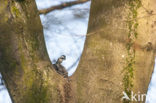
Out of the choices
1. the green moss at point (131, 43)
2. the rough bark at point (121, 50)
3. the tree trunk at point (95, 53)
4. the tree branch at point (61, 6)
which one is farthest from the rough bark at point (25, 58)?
the tree branch at point (61, 6)

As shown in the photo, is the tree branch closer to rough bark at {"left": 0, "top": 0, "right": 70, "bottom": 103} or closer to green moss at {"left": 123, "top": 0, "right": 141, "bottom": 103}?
rough bark at {"left": 0, "top": 0, "right": 70, "bottom": 103}

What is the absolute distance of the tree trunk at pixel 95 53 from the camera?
1.25m

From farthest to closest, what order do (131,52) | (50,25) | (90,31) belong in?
(50,25) → (90,31) → (131,52)

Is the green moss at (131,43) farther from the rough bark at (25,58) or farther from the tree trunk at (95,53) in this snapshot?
the rough bark at (25,58)

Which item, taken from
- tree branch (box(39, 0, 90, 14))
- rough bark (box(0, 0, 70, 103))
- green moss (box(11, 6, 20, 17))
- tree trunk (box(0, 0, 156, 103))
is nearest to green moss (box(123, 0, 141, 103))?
tree trunk (box(0, 0, 156, 103))

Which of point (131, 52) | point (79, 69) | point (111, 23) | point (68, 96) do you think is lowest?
point (68, 96)

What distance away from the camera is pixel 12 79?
4.35ft

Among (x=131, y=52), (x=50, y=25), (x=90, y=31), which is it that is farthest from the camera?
(x=50, y=25)

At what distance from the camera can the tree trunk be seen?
1.25 metres

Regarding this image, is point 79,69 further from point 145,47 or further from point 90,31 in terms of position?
point 145,47

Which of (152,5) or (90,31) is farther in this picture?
(90,31)

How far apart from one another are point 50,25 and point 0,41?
116 centimetres

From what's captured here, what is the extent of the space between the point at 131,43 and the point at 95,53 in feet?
0.65

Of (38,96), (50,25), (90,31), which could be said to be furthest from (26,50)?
(50,25)
